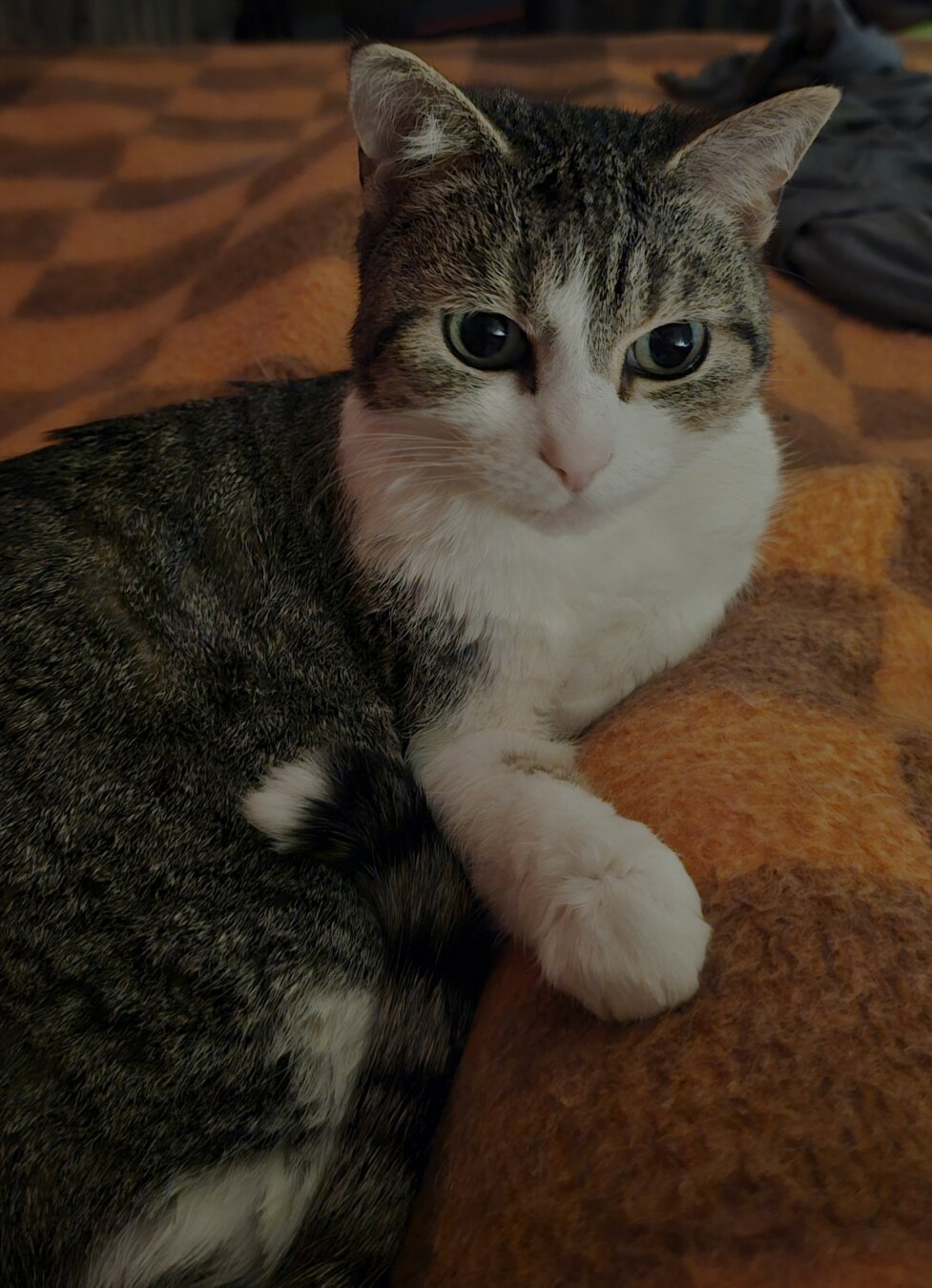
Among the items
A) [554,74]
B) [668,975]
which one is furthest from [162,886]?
→ [554,74]

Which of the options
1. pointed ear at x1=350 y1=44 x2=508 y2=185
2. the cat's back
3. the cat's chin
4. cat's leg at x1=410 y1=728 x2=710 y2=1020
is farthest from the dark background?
cat's leg at x1=410 y1=728 x2=710 y2=1020

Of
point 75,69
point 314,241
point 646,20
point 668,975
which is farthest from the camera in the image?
point 646,20

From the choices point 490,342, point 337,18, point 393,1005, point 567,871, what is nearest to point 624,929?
point 567,871

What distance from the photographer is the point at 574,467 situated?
2.48 ft

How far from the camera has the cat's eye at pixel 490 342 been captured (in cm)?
82

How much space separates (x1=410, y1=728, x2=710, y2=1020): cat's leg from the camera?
0.65m

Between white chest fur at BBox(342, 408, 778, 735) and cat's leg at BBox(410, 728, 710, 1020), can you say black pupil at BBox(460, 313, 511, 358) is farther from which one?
cat's leg at BBox(410, 728, 710, 1020)

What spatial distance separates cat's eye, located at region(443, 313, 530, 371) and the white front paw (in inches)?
16.1

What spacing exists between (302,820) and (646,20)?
139 inches

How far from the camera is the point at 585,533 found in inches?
35.4

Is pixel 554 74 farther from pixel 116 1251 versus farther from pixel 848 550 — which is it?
pixel 116 1251

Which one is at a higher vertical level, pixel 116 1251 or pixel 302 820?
pixel 302 820

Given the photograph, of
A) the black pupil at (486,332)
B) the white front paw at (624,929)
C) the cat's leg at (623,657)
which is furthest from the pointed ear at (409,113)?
the white front paw at (624,929)

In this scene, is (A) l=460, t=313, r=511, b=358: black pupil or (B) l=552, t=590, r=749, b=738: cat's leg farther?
(B) l=552, t=590, r=749, b=738: cat's leg
